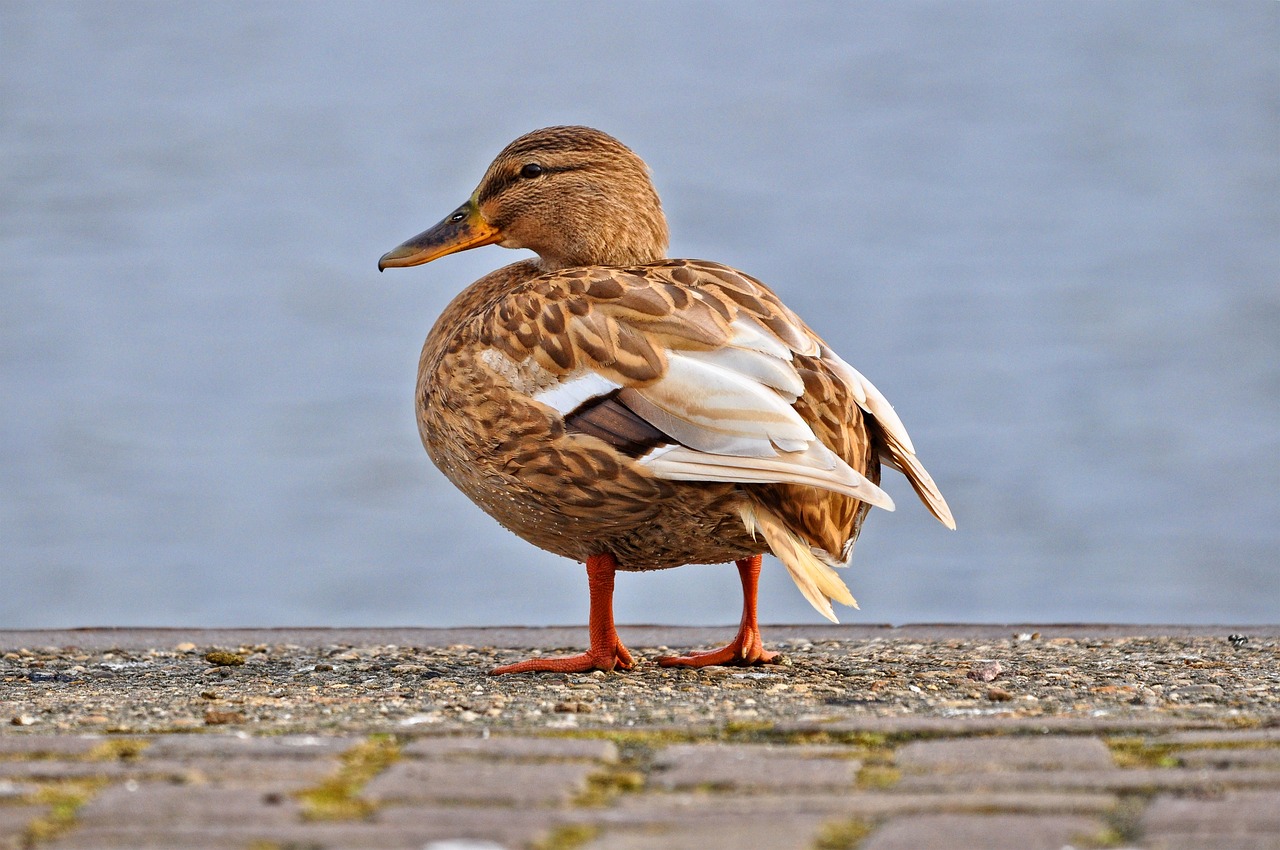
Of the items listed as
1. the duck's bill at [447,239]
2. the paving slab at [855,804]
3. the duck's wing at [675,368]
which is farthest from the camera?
the duck's bill at [447,239]

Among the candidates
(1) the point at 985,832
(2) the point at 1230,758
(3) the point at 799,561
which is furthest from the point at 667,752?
(3) the point at 799,561

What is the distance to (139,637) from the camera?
493cm

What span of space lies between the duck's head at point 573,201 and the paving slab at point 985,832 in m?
Answer: 3.02

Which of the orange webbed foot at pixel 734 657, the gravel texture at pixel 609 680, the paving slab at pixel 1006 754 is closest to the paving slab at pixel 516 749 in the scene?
the gravel texture at pixel 609 680

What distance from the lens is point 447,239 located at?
509cm

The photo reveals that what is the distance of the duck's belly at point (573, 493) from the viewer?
380 cm

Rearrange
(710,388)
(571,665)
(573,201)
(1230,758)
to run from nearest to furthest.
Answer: (1230,758) → (710,388) → (571,665) → (573,201)

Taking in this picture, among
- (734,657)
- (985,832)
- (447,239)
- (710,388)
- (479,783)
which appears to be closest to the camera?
(985,832)

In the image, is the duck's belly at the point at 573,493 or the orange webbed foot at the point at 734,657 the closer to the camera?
the duck's belly at the point at 573,493

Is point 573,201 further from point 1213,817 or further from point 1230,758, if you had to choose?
point 1213,817

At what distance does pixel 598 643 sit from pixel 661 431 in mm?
683

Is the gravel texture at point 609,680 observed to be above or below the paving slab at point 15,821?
above

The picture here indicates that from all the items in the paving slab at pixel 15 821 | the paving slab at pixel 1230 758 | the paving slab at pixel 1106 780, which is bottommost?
the paving slab at pixel 15 821

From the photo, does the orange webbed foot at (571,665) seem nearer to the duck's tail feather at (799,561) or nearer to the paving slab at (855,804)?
the duck's tail feather at (799,561)
